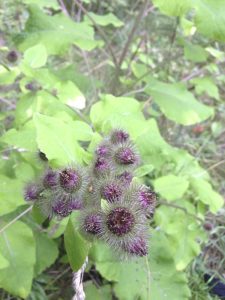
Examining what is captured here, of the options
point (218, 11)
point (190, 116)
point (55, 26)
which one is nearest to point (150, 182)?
point (190, 116)

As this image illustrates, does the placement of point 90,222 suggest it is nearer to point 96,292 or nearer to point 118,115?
point 118,115

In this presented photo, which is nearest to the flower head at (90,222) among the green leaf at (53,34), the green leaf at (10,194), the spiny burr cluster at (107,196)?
the spiny burr cluster at (107,196)

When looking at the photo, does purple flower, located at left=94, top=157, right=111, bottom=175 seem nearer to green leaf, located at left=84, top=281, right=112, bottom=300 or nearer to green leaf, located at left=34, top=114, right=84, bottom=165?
green leaf, located at left=34, top=114, right=84, bottom=165

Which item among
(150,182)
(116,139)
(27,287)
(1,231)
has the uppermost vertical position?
(116,139)

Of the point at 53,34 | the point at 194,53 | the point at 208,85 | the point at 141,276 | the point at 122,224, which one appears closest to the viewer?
the point at 122,224

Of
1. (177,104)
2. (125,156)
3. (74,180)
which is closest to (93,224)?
(74,180)

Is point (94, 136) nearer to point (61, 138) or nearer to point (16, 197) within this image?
point (61, 138)

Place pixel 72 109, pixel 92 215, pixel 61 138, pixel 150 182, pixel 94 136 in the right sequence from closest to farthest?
pixel 92 215 → pixel 61 138 → pixel 94 136 → pixel 72 109 → pixel 150 182
